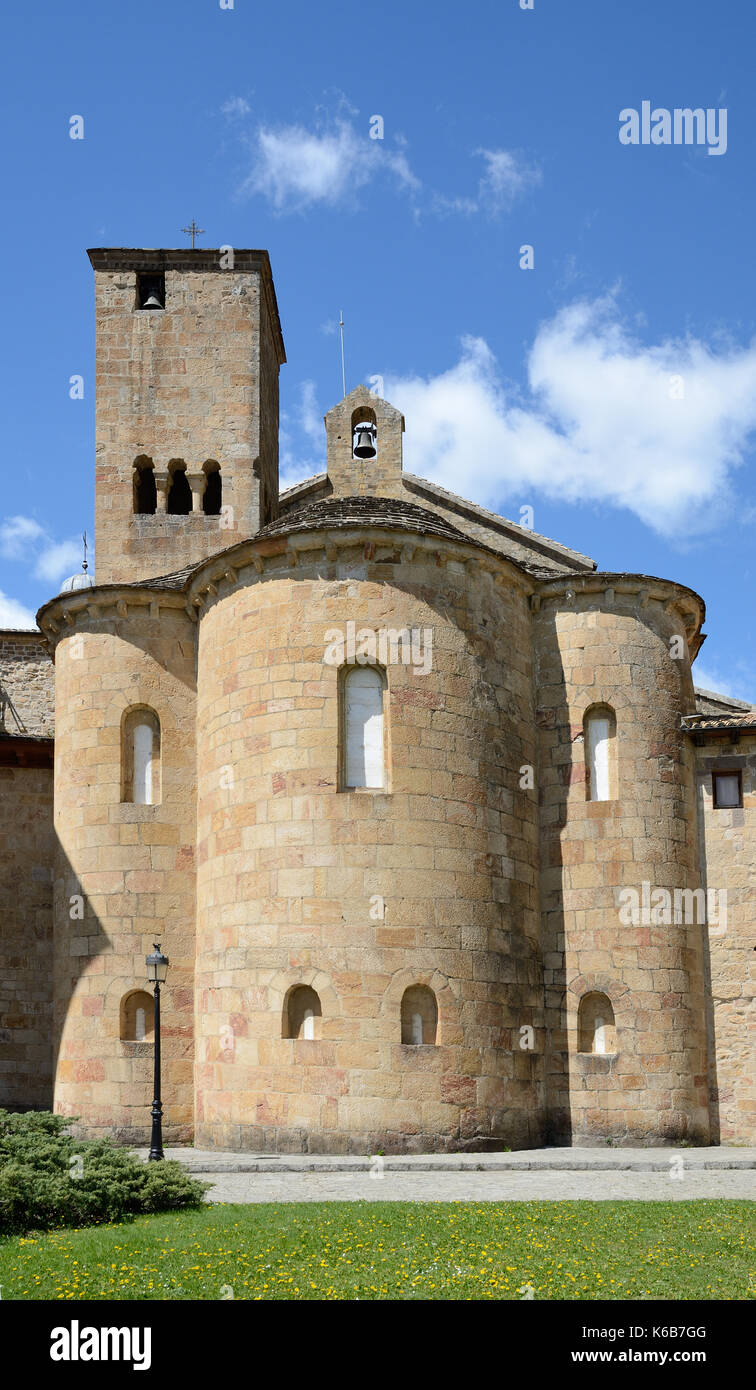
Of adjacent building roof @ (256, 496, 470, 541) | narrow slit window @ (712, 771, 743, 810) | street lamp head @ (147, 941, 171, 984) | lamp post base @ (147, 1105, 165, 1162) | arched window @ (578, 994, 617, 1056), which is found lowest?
lamp post base @ (147, 1105, 165, 1162)

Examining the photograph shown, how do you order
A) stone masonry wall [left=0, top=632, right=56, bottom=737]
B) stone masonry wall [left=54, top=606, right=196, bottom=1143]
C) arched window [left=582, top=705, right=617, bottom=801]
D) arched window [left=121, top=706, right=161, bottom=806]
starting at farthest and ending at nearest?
stone masonry wall [left=0, top=632, right=56, bottom=737]
arched window [left=121, top=706, right=161, bottom=806]
arched window [left=582, top=705, right=617, bottom=801]
stone masonry wall [left=54, top=606, right=196, bottom=1143]

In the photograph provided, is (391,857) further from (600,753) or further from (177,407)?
(177,407)

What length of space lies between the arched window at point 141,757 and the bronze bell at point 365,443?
936cm

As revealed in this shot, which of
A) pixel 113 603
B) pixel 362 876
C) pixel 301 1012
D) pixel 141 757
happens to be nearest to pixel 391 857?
pixel 362 876

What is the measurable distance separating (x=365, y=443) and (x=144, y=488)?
16.2 ft

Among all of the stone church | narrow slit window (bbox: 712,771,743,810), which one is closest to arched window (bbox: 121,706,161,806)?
the stone church

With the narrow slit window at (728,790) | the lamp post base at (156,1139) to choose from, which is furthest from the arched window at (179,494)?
the lamp post base at (156,1139)

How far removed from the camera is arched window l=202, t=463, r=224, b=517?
31.0 m

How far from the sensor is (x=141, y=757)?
24844 millimetres

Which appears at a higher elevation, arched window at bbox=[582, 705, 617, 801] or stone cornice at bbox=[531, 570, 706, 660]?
stone cornice at bbox=[531, 570, 706, 660]

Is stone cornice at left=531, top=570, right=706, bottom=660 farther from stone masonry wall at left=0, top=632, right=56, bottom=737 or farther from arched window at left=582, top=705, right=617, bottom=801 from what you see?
stone masonry wall at left=0, top=632, right=56, bottom=737

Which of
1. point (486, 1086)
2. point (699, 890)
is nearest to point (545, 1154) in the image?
point (486, 1086)

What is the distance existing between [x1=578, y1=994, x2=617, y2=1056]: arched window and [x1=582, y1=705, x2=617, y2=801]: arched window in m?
3.38

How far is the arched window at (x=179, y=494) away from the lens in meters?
31.1
